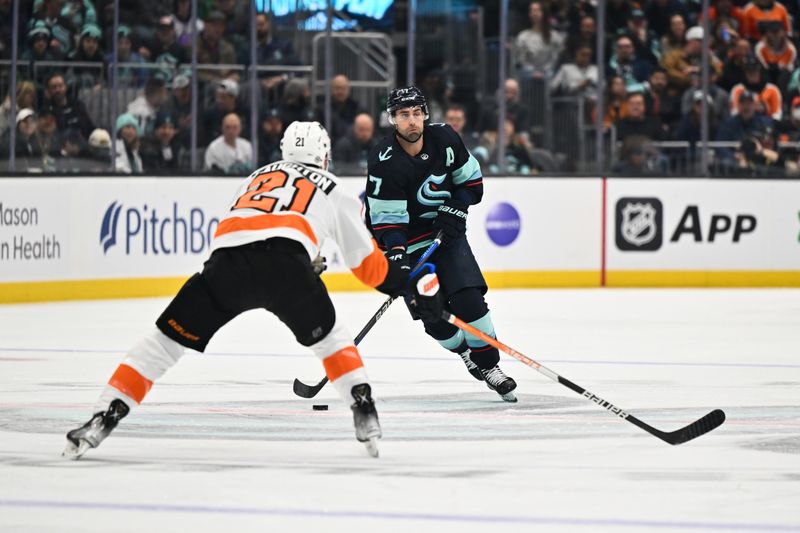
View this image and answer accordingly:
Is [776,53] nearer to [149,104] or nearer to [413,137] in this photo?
[149,104]

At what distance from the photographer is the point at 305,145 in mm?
4703

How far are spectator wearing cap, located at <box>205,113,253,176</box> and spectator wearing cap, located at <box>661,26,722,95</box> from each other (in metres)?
3.83

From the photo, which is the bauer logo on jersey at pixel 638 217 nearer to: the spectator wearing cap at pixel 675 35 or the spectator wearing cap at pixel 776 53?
the spectator wearing cap at pixel 675 35

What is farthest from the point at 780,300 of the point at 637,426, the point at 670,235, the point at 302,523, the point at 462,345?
the point at 302,523

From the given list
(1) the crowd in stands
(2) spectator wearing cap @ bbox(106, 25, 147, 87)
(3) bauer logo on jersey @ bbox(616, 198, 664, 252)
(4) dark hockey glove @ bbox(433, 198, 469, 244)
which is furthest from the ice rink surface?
(3) bauer logo on jersey @ bbox(616, 198, 664, 252)

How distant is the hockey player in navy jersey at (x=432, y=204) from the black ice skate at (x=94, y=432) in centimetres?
169

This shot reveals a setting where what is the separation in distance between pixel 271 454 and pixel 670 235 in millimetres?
8447

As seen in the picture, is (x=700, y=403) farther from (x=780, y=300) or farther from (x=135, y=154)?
(x=135, y=154)

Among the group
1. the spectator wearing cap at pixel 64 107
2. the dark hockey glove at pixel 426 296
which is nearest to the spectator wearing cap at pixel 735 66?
the spectator wearing cap at pixel 64 107

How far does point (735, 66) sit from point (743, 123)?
638 mm

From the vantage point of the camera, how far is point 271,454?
470 cm

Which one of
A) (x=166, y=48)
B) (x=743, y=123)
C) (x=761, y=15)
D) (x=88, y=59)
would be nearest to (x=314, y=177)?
(x=88, y=59)

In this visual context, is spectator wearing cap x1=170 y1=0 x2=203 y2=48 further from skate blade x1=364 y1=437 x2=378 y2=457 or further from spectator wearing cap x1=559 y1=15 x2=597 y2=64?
skate blade x1=364 y1=437 x2=378 y2=457

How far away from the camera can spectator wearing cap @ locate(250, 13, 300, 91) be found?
1195cm
